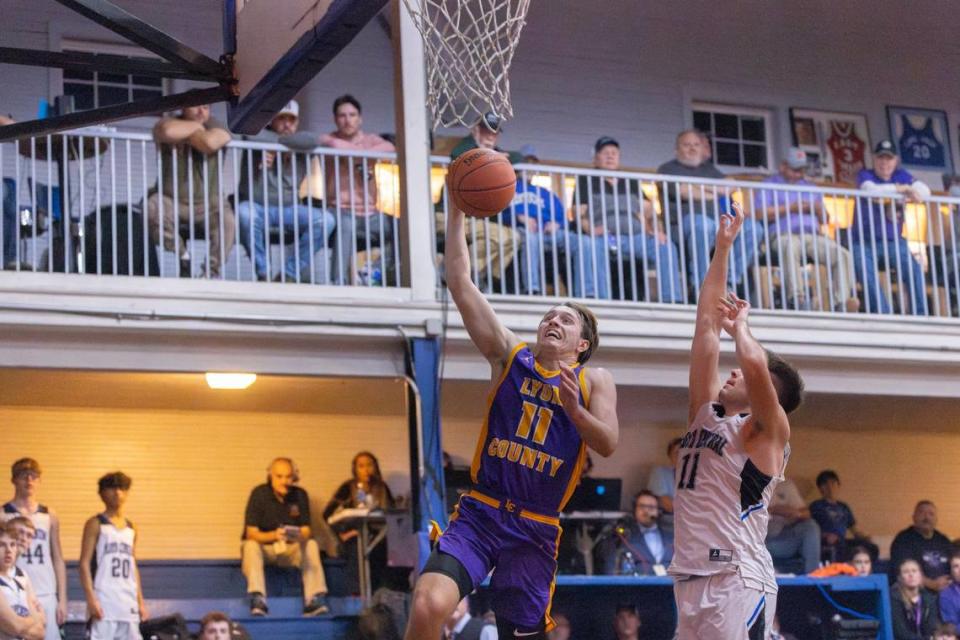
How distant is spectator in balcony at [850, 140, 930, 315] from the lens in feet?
44.6

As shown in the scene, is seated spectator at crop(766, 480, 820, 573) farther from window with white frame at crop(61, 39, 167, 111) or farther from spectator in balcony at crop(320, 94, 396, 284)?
window with white frame at crop(61, 39, 167, 111)

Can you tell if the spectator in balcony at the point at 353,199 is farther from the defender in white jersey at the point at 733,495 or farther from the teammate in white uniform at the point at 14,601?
the defender in white jersey at the point at 733,495

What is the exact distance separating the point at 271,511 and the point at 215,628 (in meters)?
2.38

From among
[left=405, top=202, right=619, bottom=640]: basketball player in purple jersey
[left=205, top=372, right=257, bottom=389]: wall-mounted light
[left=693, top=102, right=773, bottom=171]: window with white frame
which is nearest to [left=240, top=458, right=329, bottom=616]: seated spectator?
[left=205, top=372, right=257, bottom=389]: wall-mounted light

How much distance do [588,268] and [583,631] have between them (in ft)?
11.0

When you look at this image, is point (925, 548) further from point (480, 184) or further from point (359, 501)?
point (480, 184)

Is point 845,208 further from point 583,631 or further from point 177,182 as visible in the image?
point 177,182

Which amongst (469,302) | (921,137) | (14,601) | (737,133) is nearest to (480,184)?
(469,302)

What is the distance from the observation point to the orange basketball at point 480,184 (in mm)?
→ 6977

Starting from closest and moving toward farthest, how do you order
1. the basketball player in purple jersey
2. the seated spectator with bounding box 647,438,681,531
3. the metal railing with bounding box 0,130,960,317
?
the basketball player in purple jersey
the metal railing with bounding box 0,130,960,317
the seated spectator with bounding box 647,438,681,531

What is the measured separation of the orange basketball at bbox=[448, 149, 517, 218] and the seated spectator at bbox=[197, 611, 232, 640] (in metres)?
5.46

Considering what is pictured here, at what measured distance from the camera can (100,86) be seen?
1440 centimetres

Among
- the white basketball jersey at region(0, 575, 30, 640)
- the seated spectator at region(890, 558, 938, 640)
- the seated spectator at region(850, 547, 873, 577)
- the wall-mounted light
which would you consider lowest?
the seated spectator at region(890, 558, 938, 640)

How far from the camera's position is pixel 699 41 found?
16.9 metres
